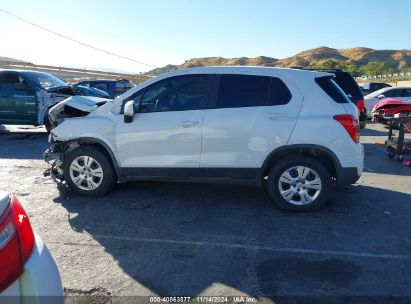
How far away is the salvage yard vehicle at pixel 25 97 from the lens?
11344 mm

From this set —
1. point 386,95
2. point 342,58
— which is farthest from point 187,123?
point 342,58

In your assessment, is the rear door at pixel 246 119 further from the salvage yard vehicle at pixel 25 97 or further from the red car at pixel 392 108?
the red car at pixel 392 108

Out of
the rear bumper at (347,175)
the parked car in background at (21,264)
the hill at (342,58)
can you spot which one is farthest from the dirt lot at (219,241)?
the hill at (342,58)

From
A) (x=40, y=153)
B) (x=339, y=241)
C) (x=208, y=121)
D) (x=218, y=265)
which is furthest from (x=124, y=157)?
(x=40, y=153)

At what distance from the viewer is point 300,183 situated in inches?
203

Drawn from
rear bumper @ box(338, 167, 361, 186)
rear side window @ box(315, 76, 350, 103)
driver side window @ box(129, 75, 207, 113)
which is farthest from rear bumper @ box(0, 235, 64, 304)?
rear side window @ box(315, 76, 350, 103)

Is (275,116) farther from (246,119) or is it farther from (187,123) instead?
(187,123)

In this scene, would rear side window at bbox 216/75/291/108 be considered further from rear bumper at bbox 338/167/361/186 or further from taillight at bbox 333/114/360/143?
rear bumper at bbox 338/167/361/186

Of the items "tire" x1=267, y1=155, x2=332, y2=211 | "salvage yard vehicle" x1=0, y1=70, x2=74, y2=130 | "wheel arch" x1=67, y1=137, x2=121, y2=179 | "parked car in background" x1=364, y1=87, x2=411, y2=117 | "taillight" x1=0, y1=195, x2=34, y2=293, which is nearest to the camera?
"taillight" x1=0, y1=195, x2=34, y2=293

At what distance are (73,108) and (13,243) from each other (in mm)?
4490

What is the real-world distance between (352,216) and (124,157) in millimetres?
3100

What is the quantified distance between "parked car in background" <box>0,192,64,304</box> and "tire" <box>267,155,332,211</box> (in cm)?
355

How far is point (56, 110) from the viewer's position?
6180mm

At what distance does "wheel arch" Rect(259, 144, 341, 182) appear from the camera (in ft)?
16.5
